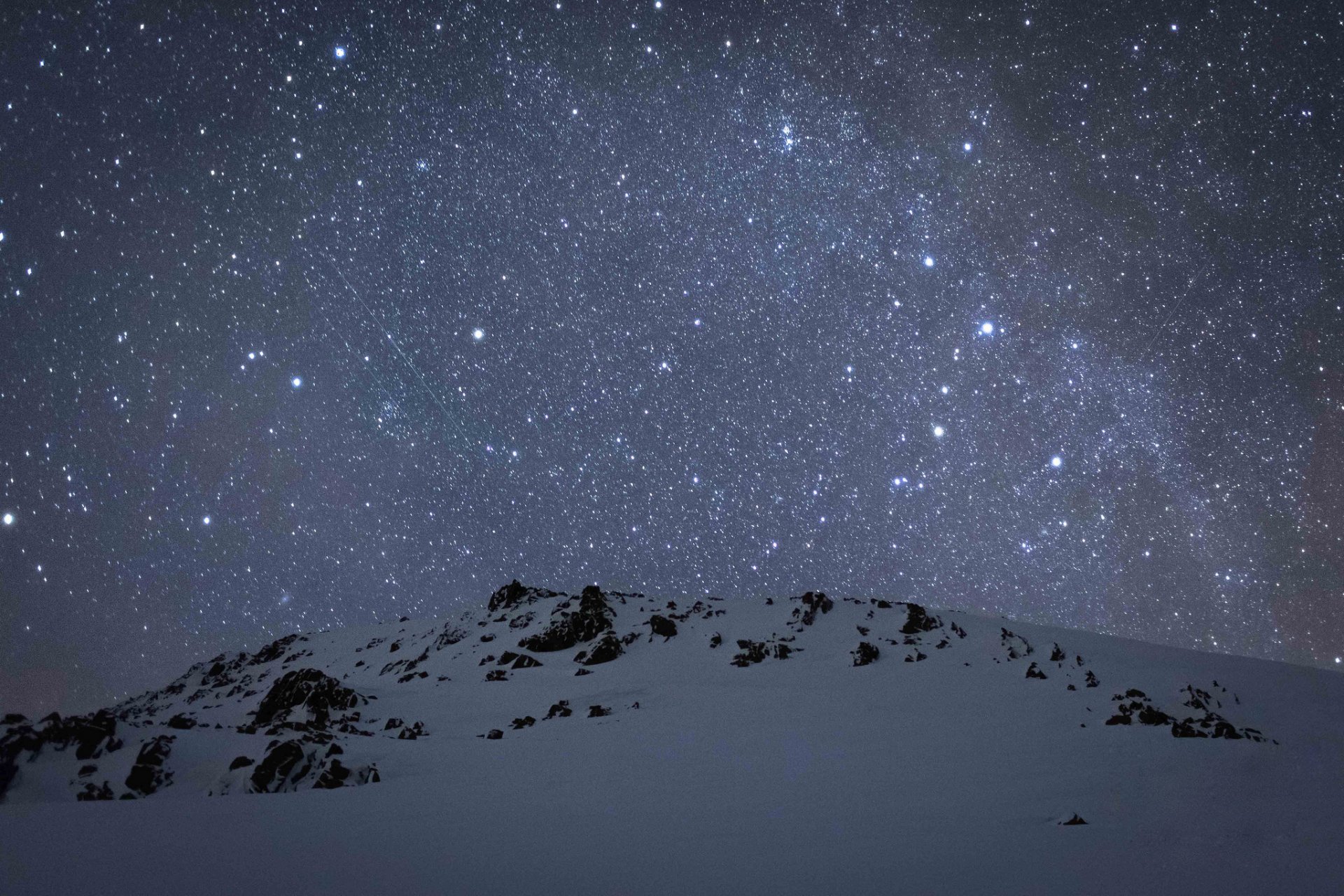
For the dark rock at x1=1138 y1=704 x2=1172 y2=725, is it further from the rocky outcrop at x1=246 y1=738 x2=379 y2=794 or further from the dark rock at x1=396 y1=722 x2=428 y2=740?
the dark rock at x1=396 y1=722 x2=428 y2=740

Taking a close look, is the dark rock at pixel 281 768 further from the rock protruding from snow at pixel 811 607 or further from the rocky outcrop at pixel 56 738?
the rock protruding from snow at pixel 811 607

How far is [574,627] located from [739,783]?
52.3 feet

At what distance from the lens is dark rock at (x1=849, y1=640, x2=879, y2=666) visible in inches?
701

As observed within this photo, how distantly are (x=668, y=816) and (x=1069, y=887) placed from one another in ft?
11.0

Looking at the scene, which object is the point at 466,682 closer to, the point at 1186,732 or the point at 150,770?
the point at 150,770

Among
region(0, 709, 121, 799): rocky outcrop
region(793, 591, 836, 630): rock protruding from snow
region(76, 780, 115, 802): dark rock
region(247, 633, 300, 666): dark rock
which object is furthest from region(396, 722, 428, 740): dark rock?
region(247, 633, 300, 666): dark rock

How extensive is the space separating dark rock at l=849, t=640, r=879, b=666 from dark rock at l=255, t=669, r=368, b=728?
13.8 m

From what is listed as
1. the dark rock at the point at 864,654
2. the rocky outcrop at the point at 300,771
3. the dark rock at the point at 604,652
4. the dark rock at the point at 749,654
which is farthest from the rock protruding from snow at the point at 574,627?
the rocky outcrop at the point at 300,771

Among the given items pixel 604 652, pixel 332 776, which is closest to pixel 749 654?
pixel 604 652

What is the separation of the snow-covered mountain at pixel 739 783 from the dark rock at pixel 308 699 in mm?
86

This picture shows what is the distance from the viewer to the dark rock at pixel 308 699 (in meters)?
16.3

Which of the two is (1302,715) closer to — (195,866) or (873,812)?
(873,812)

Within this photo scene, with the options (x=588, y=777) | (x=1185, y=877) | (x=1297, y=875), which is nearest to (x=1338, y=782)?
(x=1297, y=875)

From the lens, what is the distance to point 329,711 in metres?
16.0
